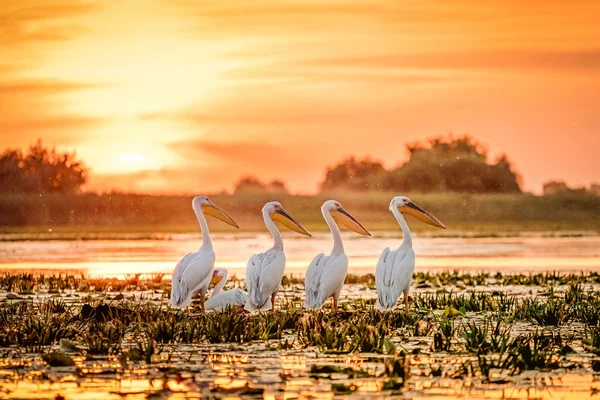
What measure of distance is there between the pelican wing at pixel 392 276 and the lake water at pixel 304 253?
8.03m

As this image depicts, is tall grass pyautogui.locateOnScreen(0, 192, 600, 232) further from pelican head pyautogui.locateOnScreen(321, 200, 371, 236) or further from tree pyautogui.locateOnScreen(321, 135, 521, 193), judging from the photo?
pelican head pyautogui.locateOnScreen(321, 200, 371, 236)

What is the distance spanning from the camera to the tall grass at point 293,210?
2087 inches

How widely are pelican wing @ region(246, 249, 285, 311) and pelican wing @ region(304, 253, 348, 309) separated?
1.27 feet

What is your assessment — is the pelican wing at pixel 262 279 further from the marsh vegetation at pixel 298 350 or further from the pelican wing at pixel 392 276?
the pelican wing at pixel 392 276

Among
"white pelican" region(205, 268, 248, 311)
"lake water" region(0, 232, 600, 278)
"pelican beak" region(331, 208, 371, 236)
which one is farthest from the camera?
"lake water" region(0, 232, 600, 278)

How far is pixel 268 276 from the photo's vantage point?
12.0 metres

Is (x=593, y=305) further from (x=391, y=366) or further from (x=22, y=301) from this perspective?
(x=22, y=301)

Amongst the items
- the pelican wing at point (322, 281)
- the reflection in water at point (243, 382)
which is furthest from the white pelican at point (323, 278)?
the reflection in water at point (243, 382)

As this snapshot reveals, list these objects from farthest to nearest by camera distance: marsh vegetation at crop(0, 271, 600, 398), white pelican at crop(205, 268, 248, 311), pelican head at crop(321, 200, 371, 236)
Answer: pelican head at crop(321, 200, 371, 236) < white pelican at crop(205, 268, 248, 311) < marsh vegetation at crop(0, 271, 600, 398)

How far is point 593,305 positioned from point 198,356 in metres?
5.16

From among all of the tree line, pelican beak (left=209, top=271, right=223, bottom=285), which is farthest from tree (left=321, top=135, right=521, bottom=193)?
pelican beak (left=209, top=271, right=223, bottom=285)

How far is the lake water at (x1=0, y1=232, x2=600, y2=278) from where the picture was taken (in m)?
21.9

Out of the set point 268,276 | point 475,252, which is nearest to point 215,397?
point 268,276

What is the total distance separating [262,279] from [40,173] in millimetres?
57399
